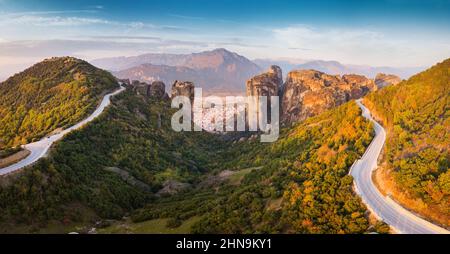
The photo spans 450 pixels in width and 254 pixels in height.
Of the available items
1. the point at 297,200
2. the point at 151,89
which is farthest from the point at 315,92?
the point at 297,200

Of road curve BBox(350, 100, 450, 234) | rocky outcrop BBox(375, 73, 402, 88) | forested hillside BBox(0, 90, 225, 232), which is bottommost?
forested hillside BBox(0, 90, 225, 232)

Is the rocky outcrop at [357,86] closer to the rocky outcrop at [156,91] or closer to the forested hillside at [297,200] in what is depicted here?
the forested hillside at [297,200]

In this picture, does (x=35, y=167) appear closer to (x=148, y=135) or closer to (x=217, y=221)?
(x=217, y=221)

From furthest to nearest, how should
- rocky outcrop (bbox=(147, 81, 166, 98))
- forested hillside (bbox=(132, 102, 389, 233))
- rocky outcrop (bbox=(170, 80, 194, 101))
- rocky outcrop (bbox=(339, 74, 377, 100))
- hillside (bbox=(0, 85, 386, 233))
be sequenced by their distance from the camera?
1. rocky outcrop (bbox=(170, 80, 194, 101))
2. rocky outcrop (bbox=(147, 81, 166, 98))
3. rocky outcrop (bbox=(339, 74, 377, 100))
4. hillside (bbox=(0, 85, 386, 233))
5. forested hillside (bbox=(132, 102, 389, 233))

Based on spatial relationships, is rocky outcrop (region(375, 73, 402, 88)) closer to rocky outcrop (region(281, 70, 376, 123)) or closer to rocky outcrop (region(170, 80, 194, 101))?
rocky outcrop (region(281, 70, 376, 123))

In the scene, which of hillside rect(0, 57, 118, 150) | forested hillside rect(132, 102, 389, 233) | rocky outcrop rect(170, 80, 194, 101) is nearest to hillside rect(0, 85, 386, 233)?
forested hillside rect(132, 102, 389, 233)

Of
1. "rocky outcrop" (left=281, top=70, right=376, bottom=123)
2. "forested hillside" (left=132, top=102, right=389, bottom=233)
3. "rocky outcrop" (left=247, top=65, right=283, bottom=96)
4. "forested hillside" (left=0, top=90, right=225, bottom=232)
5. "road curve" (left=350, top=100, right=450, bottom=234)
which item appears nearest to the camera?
"road curve" (left=350, top=100, right=450, bottom=234)

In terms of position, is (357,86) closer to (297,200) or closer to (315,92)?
(315,92)
